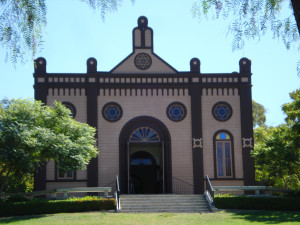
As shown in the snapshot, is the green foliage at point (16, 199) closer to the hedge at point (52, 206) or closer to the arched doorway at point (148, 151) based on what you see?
the hedge at point (52, 206)

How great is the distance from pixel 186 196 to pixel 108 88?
8399 mm

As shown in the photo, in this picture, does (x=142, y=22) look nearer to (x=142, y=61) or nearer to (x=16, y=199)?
(x=142, y=61)

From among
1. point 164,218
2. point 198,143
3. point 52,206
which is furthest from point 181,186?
point 52,206

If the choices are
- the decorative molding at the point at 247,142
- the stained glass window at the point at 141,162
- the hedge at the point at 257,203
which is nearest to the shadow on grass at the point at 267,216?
the hedge at the point at 257,203

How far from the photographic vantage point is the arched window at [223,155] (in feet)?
87.5

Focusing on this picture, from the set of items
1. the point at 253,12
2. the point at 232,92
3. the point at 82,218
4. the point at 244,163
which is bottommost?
the point at 82,218

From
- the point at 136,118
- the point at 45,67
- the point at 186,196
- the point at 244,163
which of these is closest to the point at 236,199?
the point at 186,196

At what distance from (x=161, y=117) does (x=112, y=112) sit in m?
3.01

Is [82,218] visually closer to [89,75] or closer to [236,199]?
[236,199]

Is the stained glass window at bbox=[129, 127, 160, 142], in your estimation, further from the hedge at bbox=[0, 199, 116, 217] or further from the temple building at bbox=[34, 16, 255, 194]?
the hedge at bbox=[0, 199, 116, 217]

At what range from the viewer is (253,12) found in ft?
23.5

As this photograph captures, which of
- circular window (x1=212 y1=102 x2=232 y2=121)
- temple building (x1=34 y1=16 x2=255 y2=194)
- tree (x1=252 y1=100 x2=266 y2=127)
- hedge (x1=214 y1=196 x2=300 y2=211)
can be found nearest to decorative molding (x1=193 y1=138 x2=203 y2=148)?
temple building (x1=34 y1=16 x2=255 y2=194)

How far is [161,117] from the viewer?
1065 inches

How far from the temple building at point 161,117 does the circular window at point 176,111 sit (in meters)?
0.06
